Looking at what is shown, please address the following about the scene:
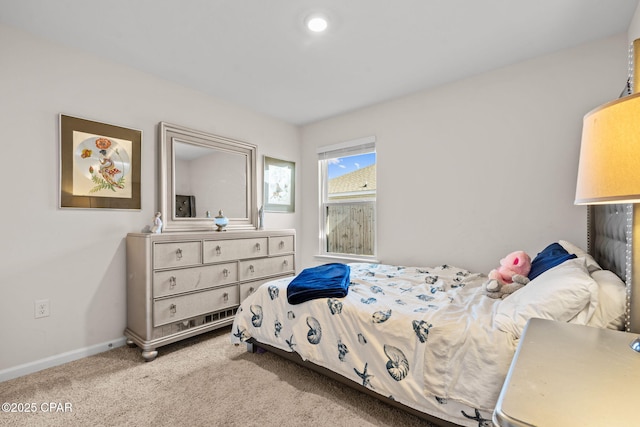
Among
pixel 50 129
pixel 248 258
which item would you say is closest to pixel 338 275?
pixel 248 258

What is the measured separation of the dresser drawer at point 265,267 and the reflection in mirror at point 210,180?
625 millimetres

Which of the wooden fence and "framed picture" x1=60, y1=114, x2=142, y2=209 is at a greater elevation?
"framed picture" x1=60, y1=114, x2=142, y2=209

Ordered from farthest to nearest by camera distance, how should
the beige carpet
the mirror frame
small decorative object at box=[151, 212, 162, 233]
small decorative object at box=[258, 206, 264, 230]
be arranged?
small decorative object at box=[258, 206, 264, 230], the mirror frame, small decorative object at box=[151, 212, 162, 233], the beige carpet

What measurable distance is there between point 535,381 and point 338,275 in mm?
1596

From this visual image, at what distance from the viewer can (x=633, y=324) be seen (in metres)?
1.07

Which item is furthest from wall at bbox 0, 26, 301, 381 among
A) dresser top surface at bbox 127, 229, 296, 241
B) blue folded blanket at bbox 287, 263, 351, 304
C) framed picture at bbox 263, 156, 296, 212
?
blue folded blanket at bbox 287, 263, 351, 304

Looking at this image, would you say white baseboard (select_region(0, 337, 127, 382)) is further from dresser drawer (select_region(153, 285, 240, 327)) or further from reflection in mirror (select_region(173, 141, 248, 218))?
reflection in mirror (select_region(173, 141, 248, 218))

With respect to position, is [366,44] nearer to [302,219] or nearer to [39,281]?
[302,219]

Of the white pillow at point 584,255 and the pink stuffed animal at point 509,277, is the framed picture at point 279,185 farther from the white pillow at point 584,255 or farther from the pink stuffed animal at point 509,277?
the white pillow at point 584,255

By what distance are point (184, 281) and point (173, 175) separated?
1.04 metres

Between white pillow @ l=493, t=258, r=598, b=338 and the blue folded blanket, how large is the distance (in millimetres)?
908

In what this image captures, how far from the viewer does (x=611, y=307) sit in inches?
47.5

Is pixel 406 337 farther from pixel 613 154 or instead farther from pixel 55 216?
pixel 55 216

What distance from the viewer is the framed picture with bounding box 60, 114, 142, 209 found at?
227 cm
